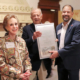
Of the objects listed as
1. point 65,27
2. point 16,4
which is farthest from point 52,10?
point 65,27

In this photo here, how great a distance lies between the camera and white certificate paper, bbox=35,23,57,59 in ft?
4.17

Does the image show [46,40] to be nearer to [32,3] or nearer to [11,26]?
[11,26]

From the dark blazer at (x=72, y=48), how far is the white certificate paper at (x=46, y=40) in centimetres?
15

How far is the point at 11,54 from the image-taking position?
98 cm

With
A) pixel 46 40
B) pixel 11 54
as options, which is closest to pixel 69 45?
pixel 46 40

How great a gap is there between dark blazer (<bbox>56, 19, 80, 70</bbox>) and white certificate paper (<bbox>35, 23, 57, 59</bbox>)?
5.8 inches

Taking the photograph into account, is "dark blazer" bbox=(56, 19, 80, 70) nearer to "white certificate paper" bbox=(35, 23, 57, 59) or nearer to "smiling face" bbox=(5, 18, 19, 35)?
"white certificate paper" bbox=(35, 23, 57, 59)

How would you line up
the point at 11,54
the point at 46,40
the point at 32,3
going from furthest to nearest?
1. the point at 32,3
2. the point at 46,40
3. the point at 11,54

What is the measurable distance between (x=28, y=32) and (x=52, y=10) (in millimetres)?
2214

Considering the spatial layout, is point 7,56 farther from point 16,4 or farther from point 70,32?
point 16,4

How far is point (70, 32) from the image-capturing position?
1344mm

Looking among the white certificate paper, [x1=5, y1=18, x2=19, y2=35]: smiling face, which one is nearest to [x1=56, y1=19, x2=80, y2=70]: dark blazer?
the white certificate paper

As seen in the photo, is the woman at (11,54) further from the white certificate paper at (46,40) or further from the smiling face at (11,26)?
the white certificate paper at (46,40)

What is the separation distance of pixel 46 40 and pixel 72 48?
0.34 metres
